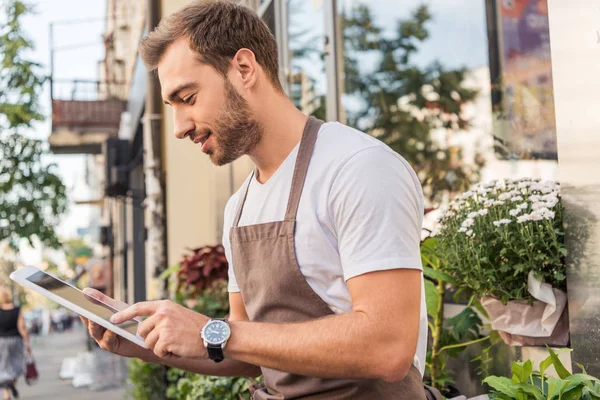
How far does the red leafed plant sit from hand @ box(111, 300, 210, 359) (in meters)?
4.08

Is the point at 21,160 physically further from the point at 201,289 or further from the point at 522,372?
the point at 522,372

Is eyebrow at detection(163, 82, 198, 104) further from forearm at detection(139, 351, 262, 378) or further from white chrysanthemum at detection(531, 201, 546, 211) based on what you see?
white chrysanthemum at detection(531, 201, 546, 211)

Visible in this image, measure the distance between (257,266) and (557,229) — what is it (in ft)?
4.02

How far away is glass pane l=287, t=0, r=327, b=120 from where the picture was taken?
5.92 meters

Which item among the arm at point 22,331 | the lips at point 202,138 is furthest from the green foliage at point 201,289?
the arm at point 22,331

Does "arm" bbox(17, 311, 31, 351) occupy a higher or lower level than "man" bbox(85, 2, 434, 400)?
lower

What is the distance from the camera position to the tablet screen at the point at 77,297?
178 centimetres

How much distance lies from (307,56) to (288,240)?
14.8 ft

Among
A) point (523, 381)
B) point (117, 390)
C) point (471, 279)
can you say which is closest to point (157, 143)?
point (117, 390)

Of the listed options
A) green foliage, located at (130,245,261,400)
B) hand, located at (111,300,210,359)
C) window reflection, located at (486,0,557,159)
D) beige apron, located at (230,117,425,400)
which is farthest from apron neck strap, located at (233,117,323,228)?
green foliage, located at (130,245,261,400)

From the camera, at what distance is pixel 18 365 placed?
11.0 meters

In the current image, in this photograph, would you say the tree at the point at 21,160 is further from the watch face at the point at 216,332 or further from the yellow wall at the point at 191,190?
the watch face at the point at 216,332

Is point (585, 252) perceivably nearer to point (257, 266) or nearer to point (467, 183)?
point (257, 266)

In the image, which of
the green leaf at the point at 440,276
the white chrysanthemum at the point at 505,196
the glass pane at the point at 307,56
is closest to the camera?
the white chrysanthemum at the point at 505,196
